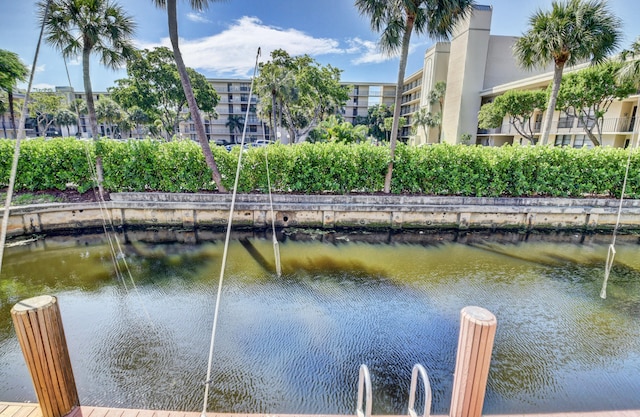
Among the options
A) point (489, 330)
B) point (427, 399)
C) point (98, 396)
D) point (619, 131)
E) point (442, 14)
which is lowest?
point (98, 396)

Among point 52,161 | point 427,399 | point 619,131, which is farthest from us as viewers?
point 619,131

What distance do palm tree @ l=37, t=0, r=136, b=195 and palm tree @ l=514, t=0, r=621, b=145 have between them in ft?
51.6

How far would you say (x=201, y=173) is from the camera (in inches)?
450

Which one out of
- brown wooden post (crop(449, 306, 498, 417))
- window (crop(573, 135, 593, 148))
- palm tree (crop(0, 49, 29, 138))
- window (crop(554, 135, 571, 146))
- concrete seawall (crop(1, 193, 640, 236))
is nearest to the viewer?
brown wooden post (crop(449, 306, 498, 417))

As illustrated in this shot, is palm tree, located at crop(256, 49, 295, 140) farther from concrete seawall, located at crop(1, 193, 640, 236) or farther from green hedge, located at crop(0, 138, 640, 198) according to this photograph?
concrete seawall, located at crop(1, 193, 640, 236)

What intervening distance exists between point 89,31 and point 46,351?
38.7ft

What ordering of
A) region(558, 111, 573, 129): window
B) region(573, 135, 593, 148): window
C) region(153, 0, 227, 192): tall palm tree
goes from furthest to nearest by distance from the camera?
region(558, 111, 573, 129): window, region(573, 135, 593, 148): window, region(153, 0, 227, 192): tall palm tree

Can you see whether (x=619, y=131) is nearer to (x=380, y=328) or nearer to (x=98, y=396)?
(x=380, y=328)

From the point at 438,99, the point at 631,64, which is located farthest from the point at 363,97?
the point at 631,64

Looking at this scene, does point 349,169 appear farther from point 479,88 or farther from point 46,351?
point 479,88

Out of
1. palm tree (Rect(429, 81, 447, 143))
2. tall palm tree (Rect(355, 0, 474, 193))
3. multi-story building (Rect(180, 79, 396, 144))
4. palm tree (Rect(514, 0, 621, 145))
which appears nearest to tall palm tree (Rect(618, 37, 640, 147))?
palm tree (Rect(514, 0, 621, 145))

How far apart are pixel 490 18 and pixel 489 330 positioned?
1400 inches

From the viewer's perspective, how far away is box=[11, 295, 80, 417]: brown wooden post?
2500 millimetres

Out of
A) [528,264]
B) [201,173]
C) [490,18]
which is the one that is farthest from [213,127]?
[528,264]
